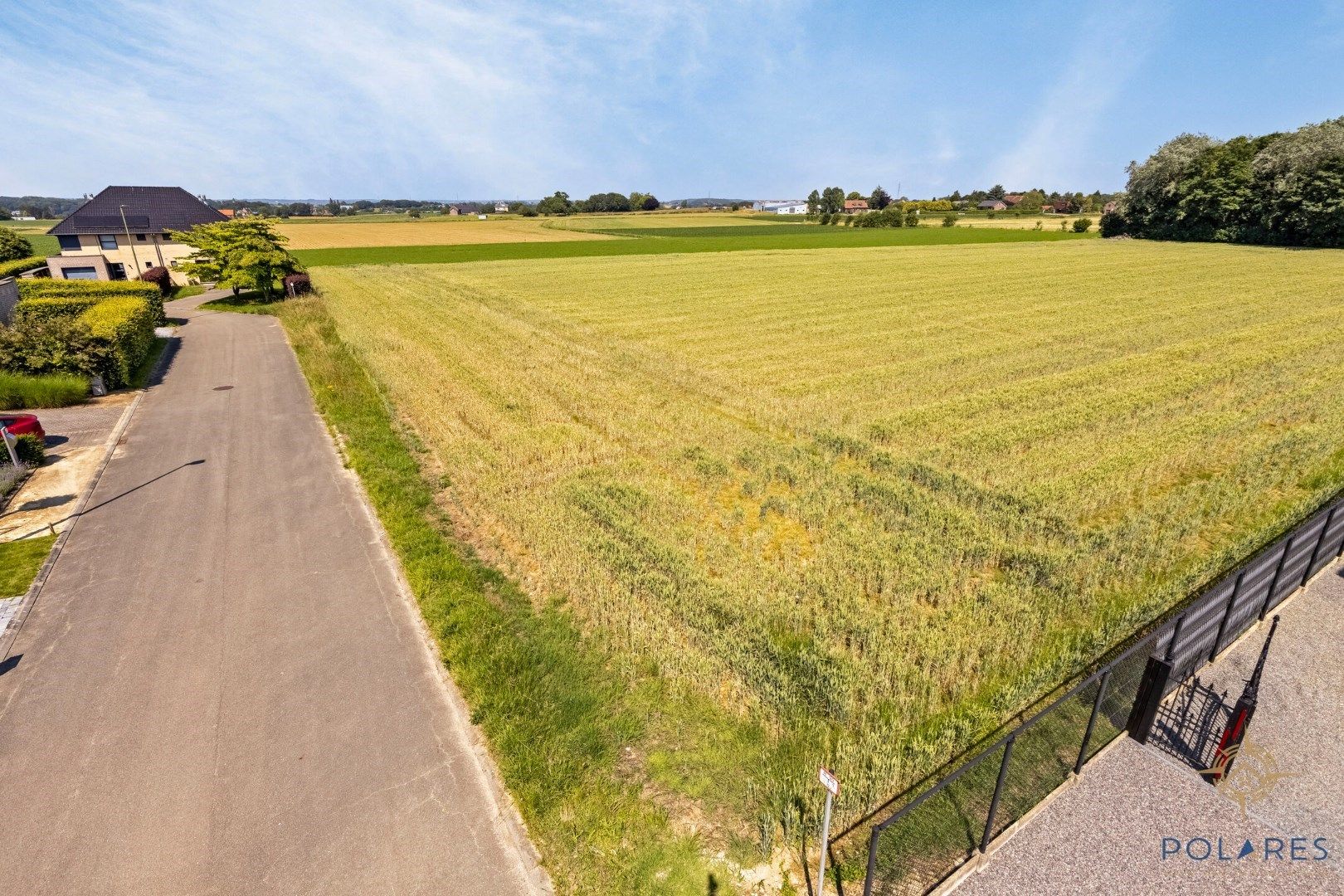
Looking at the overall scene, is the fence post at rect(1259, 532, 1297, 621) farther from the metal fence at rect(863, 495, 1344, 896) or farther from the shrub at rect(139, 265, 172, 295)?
the shrub at rect(139, 265, 172, 295)

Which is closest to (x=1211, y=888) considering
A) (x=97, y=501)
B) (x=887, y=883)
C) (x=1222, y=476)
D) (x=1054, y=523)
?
(x=887, y=883)

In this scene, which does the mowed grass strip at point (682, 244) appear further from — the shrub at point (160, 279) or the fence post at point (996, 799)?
the fence post at point (996, 799)

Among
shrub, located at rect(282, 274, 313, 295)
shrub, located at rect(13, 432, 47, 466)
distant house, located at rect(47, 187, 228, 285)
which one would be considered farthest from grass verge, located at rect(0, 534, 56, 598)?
distant house, located at rect(47, 187, 228, 285)

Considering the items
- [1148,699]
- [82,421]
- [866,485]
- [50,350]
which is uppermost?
[50,350]

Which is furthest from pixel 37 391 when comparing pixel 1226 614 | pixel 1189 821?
pixel 1226 614

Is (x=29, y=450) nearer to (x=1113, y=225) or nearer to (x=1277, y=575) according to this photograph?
(x=1277, y=575)

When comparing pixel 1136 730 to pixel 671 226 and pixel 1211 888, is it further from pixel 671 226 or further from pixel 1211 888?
pixel 671 226
